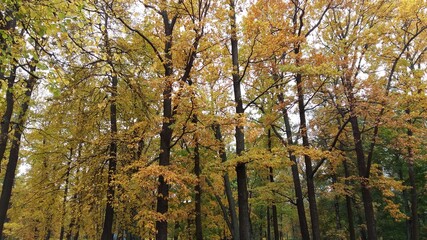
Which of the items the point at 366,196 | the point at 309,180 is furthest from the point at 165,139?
the point at 366,196

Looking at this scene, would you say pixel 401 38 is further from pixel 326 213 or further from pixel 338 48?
pixel 326 213

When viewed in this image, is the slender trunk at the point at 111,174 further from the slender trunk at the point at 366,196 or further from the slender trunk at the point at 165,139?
the slender trunk at the point at 366,196

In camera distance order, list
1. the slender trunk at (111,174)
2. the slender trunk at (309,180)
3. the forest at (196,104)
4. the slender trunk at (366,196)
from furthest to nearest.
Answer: the slender trunk at (366,196) < the slender trunk at (309,180) < the slender trunk at (111,174) < the forest at (196,104)

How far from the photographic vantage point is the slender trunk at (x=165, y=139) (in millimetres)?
9391

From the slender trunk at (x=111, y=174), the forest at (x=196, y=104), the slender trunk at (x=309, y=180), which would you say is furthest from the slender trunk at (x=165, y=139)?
the slender trunk at (x=309, y=180)

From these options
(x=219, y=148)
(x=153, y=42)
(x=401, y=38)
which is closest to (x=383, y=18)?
(x=401, y=38)

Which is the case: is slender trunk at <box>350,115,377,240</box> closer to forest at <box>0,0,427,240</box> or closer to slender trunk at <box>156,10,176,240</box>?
forest at <box>0,0,427,240</box>

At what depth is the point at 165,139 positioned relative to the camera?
10.2m

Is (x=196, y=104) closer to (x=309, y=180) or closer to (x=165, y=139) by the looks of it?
(x=165, y=139)

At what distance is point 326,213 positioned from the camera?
3031 cm

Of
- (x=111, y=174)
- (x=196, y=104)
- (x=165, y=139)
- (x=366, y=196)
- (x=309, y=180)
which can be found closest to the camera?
(x=196, y=104)

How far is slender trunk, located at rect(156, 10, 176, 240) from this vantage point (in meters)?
9.39

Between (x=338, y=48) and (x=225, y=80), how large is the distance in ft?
16.7

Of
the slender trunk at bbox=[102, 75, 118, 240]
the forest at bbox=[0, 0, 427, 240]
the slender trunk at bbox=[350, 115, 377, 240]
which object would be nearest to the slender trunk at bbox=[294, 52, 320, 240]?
the forest at bbox=[0, 0, 427, 240]
